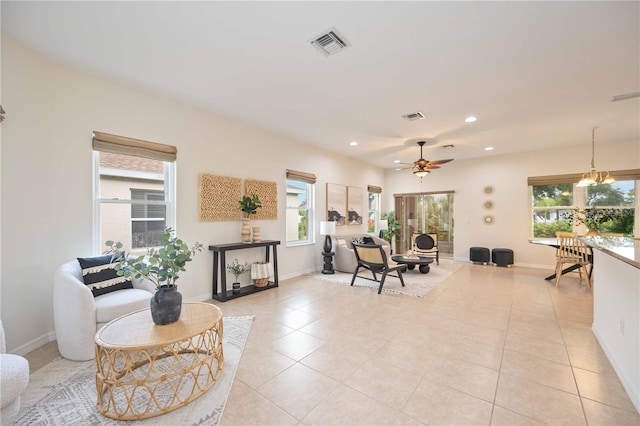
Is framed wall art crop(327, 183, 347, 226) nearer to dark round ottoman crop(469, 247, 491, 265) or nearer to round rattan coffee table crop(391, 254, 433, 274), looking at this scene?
round rattan coffee table crop(391, 254, 433, 274)

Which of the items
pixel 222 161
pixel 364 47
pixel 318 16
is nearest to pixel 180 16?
pixel 318 16

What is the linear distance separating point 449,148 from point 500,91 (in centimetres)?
299

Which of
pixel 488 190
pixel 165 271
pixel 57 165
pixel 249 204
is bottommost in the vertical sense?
pixel 165 271

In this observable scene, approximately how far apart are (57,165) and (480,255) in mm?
8322

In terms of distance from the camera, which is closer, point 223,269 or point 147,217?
point 147,217

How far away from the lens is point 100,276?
2814 mm

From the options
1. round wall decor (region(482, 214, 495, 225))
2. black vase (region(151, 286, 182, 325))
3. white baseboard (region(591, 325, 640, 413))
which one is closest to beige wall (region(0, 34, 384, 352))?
black vase (region(151, 286, 182, 325))

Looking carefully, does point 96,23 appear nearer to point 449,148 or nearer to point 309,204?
point 309,204

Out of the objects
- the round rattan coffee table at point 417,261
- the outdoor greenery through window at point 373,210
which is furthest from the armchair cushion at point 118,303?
the outdoor greenery through window at point 373,210

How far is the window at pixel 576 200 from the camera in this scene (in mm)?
5795

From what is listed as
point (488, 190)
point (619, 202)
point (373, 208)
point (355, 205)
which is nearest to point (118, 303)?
point (355, 205)

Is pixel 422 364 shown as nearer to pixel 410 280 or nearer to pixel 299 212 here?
pixel 410 280

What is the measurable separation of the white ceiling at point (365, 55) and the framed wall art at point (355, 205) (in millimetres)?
3181

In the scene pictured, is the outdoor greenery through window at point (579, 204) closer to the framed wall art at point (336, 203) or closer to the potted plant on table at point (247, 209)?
the framed wall art at point (336, 203)
